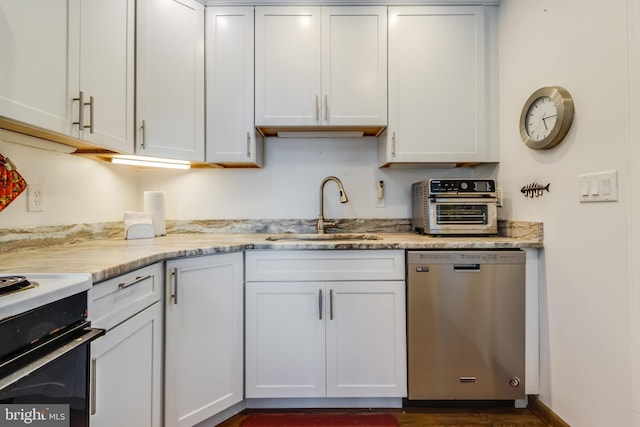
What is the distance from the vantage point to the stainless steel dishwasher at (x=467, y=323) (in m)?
1.55

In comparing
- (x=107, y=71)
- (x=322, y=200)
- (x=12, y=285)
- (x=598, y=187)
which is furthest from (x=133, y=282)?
(x=598, y=187)

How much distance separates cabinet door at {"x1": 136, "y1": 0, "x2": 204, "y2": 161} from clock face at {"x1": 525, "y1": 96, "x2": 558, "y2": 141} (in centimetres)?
190

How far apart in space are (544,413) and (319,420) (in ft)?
3.82

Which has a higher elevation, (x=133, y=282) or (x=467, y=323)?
(x=133, y=282)

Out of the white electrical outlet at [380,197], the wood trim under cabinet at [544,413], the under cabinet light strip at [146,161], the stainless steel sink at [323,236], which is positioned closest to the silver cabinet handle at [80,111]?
the under cabinet light strip at [146,161]

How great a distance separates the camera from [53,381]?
2.25 ft

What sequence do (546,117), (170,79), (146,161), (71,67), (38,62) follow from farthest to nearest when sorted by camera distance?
(146,161), (170,79), (546,117), (71,67), (38,62)

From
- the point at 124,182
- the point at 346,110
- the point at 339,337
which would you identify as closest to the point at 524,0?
the point at 346,110

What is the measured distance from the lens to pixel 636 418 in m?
1.11

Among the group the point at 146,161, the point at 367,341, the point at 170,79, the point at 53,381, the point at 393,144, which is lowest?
the point at 367,341

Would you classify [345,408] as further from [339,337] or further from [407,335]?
[407,335]

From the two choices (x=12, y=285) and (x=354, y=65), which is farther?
(x=354, y=65)

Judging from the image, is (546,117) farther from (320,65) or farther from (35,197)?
(35,197)

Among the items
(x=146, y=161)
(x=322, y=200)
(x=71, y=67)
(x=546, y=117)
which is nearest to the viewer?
(x=71, y=67)
